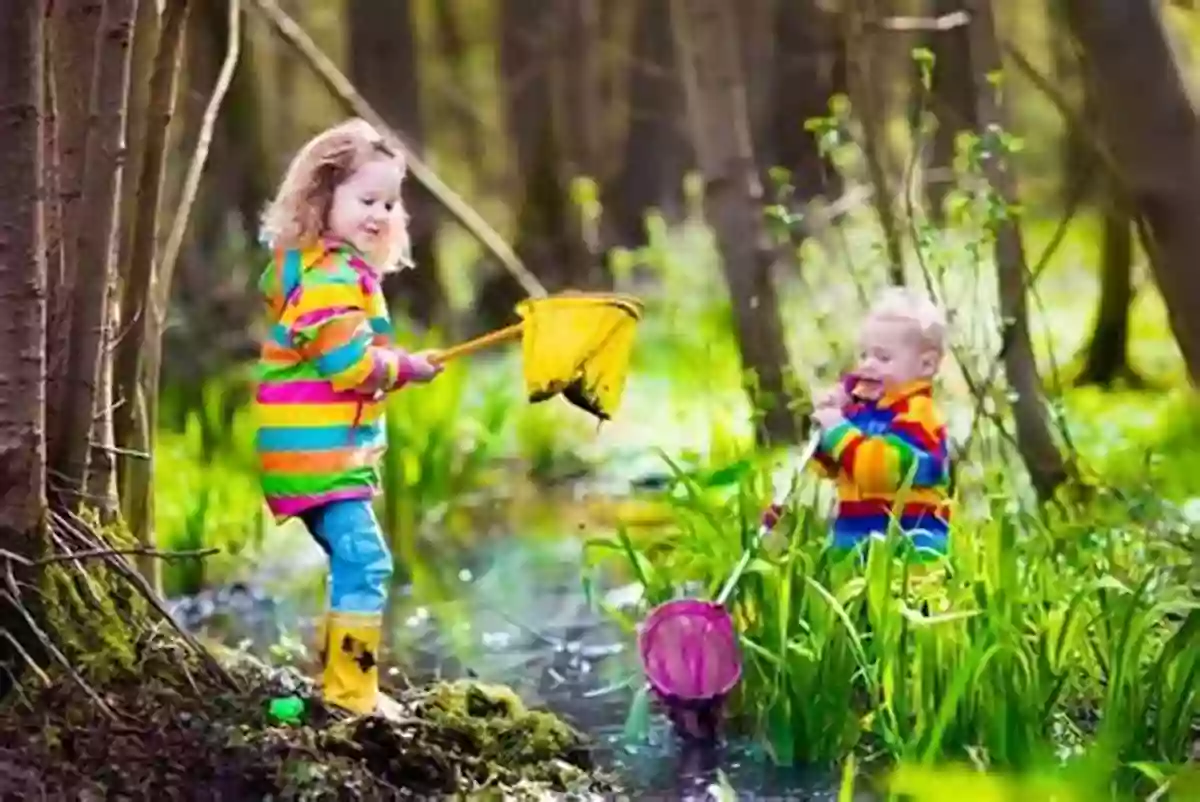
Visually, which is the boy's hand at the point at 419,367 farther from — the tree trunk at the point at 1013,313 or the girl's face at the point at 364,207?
the tree trunk at the point at 1013,313

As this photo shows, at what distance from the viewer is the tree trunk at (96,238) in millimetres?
2201

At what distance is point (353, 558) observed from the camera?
2.40 m

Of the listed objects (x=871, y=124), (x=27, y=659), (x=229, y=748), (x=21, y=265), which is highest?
(x=871, y=124)

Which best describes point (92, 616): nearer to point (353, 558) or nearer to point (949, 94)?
point (353, 558)

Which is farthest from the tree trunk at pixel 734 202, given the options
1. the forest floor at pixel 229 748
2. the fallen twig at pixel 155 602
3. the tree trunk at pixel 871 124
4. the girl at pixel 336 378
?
the fallen twig at pixel 155 602

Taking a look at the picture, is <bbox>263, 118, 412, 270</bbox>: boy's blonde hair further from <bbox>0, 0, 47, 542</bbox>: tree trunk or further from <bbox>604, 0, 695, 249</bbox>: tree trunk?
<bbox>604, 0, 695, 249</bbox>: tree trunk

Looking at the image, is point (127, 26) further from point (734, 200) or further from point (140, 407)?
point (734, 200)

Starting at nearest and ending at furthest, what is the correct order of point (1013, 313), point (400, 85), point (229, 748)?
point (229, 748) → point (1013, 313) → point (400, 85)

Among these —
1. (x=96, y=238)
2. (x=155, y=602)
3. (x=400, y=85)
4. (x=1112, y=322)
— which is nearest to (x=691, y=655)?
(x=155, y=602)

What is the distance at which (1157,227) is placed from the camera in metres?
2.10

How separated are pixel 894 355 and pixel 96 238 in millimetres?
1235

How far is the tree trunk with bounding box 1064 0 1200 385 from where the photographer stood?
2072mm

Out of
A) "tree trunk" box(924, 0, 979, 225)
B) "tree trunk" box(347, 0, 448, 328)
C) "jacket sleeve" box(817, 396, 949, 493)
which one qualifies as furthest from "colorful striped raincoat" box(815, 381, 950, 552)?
"tree trunk" box(347, 0, 448, 328)

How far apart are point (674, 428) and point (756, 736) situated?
317cm
